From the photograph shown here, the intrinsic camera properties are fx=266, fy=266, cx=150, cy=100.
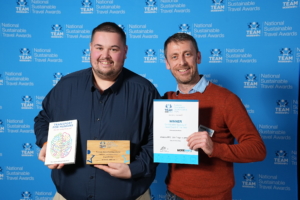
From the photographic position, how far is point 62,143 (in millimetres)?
1531

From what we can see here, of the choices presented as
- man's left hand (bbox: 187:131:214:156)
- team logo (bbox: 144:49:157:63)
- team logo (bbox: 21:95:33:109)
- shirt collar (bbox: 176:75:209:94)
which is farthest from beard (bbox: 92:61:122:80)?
team logo (bbox: 21:95:33:109)

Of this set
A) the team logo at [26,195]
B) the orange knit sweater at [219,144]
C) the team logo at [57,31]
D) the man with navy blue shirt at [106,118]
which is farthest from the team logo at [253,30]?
the team logo at [26,195]

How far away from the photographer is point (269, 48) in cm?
298

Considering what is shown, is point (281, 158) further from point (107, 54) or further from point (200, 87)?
point (107, 54)

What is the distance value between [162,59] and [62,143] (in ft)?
6.26

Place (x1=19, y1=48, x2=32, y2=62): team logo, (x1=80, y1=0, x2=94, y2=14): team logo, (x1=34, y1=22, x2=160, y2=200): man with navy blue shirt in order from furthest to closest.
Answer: (x1=19, y1=48, x2=32, y2=62): team logo < (x1=80, y1=0, x2=94, y2=14): team logo < (x1=34, y1=22, x2=160, y2=200): man with navy blue shirt

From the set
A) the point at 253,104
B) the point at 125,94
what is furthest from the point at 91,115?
the point at 253,104

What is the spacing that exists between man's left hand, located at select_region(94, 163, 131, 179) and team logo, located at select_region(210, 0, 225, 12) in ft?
7.43

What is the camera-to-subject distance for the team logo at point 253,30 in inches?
118

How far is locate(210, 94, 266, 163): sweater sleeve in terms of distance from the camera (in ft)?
4.78

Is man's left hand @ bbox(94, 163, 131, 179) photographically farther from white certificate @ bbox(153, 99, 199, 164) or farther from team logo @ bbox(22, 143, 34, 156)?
team logo @ bbox(22, 143, 34, 156)

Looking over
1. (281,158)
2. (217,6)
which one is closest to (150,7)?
(217,6)

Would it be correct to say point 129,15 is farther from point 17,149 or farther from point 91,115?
point 17,149

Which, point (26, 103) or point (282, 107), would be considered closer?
point (282, 107)
